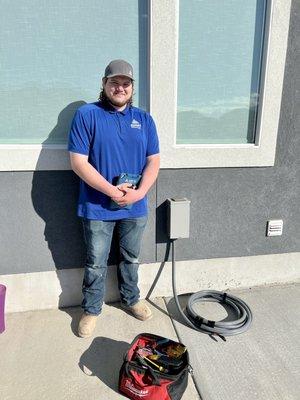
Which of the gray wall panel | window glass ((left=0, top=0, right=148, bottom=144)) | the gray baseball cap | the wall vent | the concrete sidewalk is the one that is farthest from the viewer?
the wall vent

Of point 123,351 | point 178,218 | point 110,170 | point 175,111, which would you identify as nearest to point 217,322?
point 123,351

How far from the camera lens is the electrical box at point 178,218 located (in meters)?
2.86

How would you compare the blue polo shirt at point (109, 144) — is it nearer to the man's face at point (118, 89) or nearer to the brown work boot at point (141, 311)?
the man's face at point (118, 89)

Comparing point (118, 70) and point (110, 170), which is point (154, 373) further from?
point (118, 70)

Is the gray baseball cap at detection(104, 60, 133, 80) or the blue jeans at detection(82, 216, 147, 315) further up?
the gray baseball cap at detection(104, 60, 133, 80)

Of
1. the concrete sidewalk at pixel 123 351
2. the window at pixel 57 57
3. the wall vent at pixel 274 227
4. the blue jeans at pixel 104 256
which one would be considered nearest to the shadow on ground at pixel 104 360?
the concrete sidewalk at pixel 123 351

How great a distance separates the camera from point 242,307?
A: 2939 millimetres

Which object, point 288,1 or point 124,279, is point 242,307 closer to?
point 124,279

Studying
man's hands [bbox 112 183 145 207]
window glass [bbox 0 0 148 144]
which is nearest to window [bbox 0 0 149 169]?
window glass [bbox 0 0 148 144]

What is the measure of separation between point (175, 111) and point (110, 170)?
2.48ft

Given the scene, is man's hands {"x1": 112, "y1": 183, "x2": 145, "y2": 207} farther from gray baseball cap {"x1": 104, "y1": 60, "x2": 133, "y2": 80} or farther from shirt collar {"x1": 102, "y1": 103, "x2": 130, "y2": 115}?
gray baseball cap {"x1": 104, "y1": 60, "x2": 133, "y2": 80}

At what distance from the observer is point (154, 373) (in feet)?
6.67

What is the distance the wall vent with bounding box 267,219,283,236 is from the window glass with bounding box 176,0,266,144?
0.79 meters

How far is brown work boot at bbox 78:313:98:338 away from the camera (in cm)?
263
